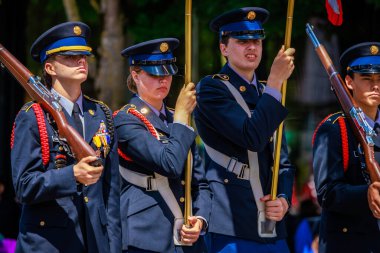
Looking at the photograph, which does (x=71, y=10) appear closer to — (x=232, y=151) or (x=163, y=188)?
(x=232, y=151)

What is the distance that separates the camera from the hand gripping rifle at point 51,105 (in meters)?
5.57

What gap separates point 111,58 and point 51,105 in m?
6.68

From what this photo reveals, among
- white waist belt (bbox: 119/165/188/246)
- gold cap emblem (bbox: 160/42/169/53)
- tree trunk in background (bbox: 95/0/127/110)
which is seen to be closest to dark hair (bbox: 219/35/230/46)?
gold cap emblem (bbox: 160/42/169/53)

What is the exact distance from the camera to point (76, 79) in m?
5.92

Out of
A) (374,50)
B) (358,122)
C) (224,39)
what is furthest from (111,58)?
(358,122)

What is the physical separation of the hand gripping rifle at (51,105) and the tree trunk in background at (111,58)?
20.9ft

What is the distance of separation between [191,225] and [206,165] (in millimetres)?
612

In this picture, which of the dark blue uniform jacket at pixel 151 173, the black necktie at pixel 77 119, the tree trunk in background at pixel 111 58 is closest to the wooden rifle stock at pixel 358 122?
the dark blue uniform jacket at pixel 151 173

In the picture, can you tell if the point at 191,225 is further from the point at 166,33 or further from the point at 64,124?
the point at 166,33

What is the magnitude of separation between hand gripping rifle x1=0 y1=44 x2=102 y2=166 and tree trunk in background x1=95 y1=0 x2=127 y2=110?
6365mm

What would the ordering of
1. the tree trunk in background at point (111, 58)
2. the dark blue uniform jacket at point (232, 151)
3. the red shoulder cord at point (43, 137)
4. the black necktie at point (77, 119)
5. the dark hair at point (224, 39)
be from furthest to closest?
1. the tree trunk in background at point (111, 58)
2. the dark hair at point (224, 39)
3. the dark blue uniform jacket at point (232, 151)
4. the black necktie at point (77, 119)
5. the red shoulder cord at point (43, 137)

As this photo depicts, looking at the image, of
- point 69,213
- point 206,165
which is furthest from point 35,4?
point 69,213

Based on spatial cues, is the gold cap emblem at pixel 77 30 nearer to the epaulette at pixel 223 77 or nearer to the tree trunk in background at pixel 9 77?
the epaulette at pixel 223 77

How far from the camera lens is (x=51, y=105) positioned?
5703 millimetres
